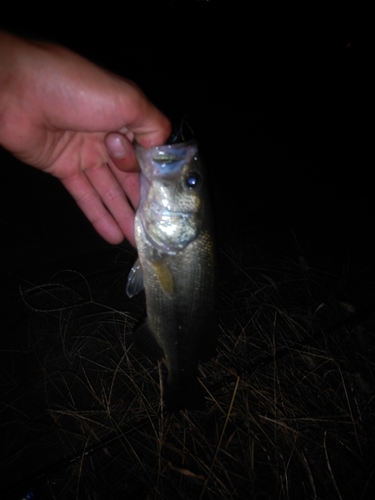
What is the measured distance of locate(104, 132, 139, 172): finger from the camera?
178cm

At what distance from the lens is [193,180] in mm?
1799

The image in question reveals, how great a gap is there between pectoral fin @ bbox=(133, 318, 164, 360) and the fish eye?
1032 millimetres

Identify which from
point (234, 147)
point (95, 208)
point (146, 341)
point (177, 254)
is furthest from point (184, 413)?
point (234, 147)

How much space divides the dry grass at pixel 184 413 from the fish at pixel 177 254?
89 cm

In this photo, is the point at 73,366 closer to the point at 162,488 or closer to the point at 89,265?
the point at 89,265

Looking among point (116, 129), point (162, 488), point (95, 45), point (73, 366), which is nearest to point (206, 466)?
point (162, 488)

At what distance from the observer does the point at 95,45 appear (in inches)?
184

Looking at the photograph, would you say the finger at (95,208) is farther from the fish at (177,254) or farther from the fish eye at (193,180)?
the fish eye at (193,180)

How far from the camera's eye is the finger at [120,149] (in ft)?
5.84

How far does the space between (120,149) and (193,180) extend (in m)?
0.47

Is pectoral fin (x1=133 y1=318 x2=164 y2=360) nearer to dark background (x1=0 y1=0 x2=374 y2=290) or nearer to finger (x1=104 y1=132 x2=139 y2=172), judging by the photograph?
finger (x1=104 y1=132 x2=139 y2=172)

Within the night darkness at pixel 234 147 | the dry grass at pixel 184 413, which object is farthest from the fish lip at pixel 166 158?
the night darkness at pixel 234 147

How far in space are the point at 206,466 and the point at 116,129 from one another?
9.22 feet

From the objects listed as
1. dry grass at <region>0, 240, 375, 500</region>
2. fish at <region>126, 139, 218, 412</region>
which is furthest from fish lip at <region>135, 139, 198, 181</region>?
dry grass at <region>0, 240, 375, 500</region>
